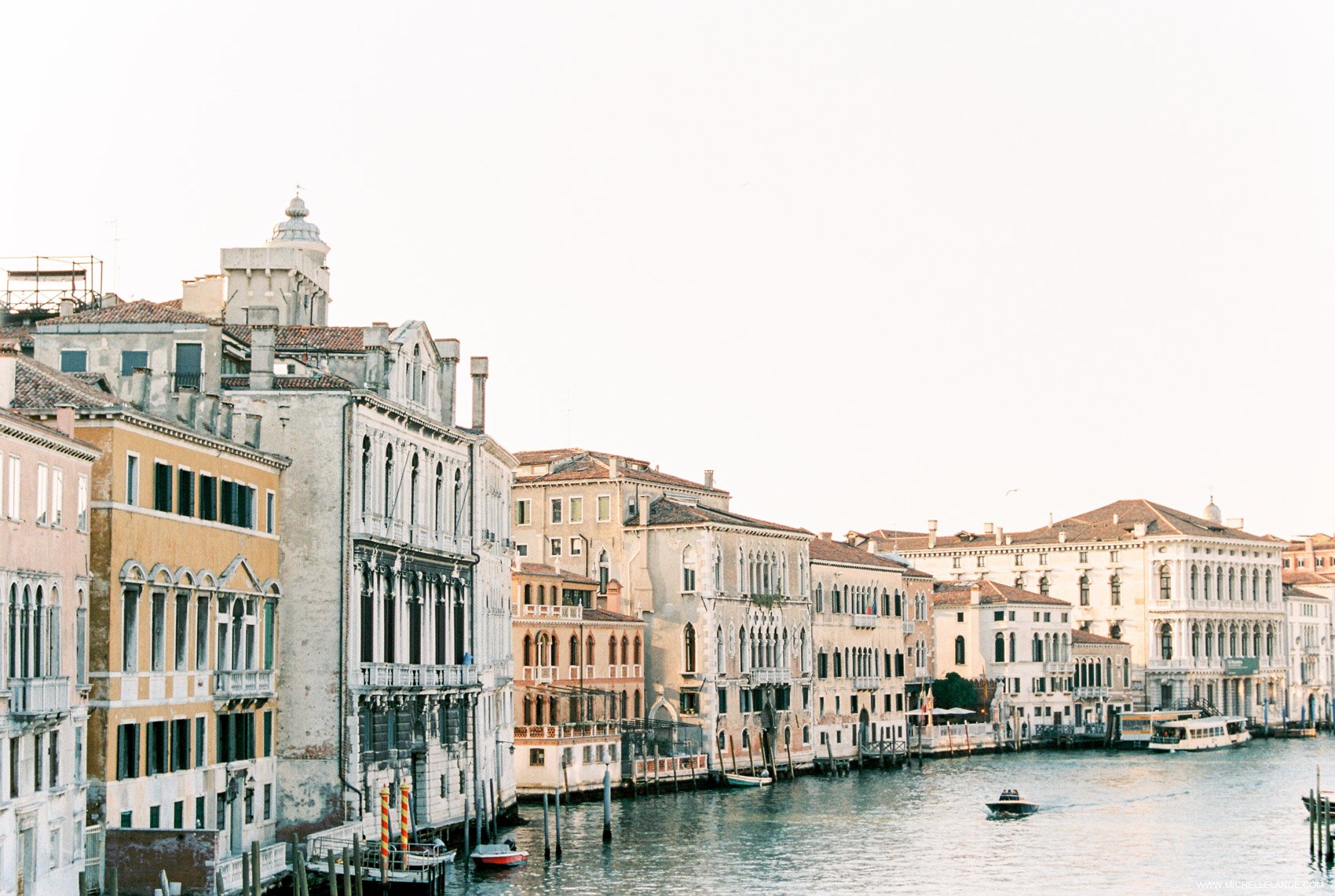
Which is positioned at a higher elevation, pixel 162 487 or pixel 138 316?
pixel 138 316

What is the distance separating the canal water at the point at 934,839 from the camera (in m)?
38.1

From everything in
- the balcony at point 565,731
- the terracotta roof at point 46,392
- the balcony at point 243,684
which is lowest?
the balcony at point 565,731

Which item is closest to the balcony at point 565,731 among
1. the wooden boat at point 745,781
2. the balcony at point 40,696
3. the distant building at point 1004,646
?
the wooden boat at point 745,781

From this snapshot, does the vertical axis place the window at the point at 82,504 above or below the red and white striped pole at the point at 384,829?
above

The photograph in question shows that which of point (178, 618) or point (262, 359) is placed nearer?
point (178, 618)

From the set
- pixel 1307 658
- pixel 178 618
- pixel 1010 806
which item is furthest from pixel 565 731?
pixel 1307 658

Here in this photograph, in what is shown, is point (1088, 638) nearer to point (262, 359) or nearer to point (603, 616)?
point (603, 616)

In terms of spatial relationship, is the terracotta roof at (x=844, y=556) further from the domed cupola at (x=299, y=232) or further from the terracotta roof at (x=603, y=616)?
the domed cupola at (x=299, y=232)

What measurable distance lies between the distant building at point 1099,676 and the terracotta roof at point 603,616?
35.8 metres

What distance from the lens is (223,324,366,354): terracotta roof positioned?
128ft

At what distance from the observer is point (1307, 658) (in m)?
111

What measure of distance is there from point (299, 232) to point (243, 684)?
17.1m

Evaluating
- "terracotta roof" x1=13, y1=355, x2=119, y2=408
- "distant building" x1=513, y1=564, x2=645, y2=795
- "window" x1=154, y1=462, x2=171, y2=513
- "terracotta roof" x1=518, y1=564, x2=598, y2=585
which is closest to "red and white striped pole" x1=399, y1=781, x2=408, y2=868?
"window" x1=154, y1=462, x2=171, y2=513

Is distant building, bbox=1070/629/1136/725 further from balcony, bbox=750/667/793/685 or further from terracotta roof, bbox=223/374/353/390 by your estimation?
terracotta roof, bbox=223/374/353/390
